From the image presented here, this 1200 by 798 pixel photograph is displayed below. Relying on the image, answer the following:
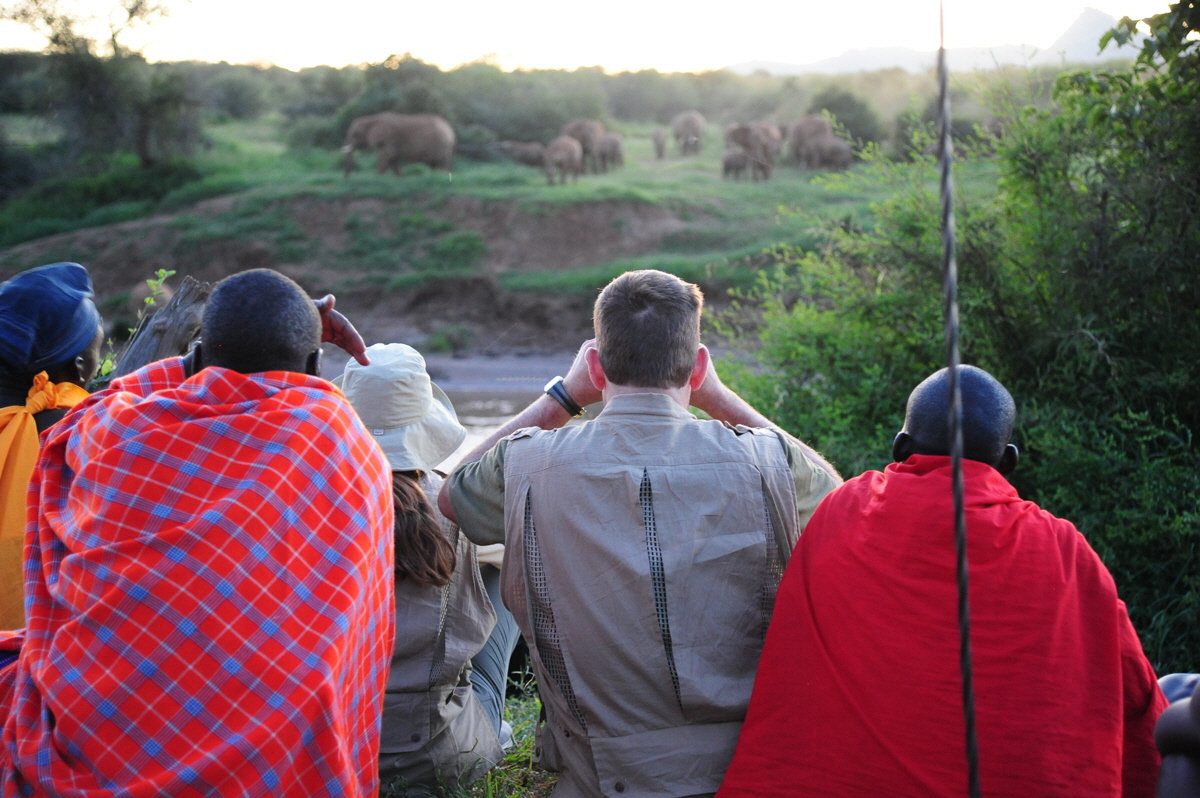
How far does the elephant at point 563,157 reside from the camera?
928 inches

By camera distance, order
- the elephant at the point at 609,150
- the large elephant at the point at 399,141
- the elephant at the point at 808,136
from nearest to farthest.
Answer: the large elephant at the point at 399,141
the elephant at the point at 808,136
the elephant at the point at 609,150

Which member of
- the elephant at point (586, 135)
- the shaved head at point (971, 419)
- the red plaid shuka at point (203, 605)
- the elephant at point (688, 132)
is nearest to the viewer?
the red plaid shuka at point (203, 605)

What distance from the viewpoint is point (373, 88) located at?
2867 centimetres

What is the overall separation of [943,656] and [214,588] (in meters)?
1.40

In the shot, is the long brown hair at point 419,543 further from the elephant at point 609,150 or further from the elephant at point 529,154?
the elephant at point 609,150

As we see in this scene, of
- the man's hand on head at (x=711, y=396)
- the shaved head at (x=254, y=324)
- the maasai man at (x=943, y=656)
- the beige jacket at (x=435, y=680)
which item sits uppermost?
the shaved head at (x=254, y=324)

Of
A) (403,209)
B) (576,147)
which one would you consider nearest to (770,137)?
(576,147)

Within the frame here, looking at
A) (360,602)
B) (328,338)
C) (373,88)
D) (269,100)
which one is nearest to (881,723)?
(360,602)

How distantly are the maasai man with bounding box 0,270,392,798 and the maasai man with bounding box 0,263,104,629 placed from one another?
53 cm

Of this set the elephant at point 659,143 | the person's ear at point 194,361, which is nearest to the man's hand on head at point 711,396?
the person's ear at point 194,361

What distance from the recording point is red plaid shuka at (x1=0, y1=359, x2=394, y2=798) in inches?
71.9

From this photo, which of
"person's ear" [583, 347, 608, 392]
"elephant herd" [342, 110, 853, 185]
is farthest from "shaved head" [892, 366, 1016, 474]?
"elephant herd" [342, 110, 853, 185]

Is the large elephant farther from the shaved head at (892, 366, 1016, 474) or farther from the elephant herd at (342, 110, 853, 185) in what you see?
the shaved head at (892, 366, 1016, 474)

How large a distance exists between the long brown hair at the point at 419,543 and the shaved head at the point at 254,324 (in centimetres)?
49
